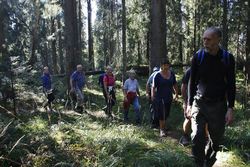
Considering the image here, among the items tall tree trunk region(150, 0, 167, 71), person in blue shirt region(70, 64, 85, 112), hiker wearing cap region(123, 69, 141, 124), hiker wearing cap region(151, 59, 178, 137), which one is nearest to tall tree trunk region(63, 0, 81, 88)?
person in blue shirt region(70, 64, 85, 112)

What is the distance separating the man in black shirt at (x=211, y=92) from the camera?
5.62m

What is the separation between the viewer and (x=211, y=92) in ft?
18.8

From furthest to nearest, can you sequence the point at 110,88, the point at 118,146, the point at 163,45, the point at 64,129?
1. the point at 163,45
2. the point at 110,88
3. the point at 64,129
4. the point at 118,146

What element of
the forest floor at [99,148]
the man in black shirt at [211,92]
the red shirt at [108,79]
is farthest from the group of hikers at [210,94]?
the red shirt at [108,79]

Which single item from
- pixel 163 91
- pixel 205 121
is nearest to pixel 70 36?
pixel 163 91

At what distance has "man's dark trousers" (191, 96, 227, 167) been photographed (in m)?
5.81

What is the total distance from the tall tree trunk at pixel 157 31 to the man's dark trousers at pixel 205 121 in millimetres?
10173

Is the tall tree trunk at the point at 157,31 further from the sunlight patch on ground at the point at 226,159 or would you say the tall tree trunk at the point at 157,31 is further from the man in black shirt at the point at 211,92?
the man in black shirt at the point at 211,92

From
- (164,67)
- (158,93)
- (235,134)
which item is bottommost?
(235,134)

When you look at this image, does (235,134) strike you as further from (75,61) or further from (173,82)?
(75,61)

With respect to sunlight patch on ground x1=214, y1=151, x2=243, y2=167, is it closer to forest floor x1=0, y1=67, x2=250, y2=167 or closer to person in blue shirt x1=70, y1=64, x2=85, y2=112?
forest floor x1=0, y1=67, x2=250, y2=167

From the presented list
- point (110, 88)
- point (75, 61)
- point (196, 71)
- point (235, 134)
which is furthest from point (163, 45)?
point (196, 71)

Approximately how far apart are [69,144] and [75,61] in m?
11.8

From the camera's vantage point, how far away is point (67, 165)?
6.02 metres
